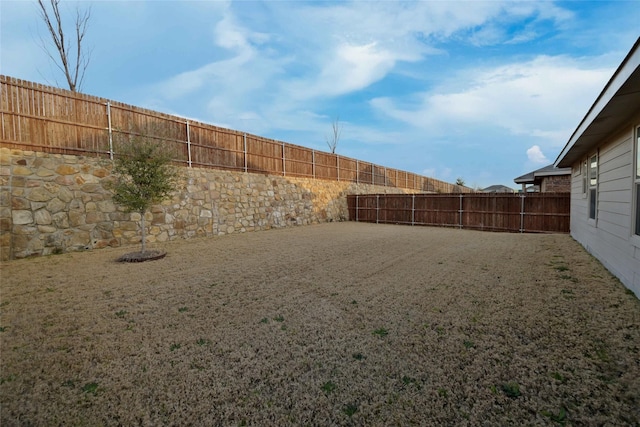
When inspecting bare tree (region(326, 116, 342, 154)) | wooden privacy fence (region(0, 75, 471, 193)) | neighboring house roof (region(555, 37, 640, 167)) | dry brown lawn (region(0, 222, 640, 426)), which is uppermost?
bare tree (region(326, 116, 342, 154))

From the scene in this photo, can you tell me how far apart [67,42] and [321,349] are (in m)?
14.9

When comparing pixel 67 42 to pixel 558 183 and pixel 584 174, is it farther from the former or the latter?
pixel 558 183

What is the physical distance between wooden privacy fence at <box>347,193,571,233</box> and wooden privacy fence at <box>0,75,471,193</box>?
515cm

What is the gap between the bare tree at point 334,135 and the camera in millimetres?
25969

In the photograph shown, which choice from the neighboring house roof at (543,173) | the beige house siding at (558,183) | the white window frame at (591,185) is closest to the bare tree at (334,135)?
the neighboring house roof at (543,173)

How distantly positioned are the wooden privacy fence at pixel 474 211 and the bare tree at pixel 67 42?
13943 mm

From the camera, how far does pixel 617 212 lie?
427 cm

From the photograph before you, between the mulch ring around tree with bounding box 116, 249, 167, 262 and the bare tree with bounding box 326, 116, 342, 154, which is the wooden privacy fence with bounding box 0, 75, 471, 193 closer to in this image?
the mulch ring around tree with bounding box 116, 249, 167, 262

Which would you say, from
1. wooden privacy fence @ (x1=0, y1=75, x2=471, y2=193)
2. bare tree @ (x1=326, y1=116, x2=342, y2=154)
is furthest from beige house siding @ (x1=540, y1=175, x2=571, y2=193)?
bare tree @ (x1=326, y1=116, x2=342, y2=154)

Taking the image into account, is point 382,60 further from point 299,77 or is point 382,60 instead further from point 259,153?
point 259,153

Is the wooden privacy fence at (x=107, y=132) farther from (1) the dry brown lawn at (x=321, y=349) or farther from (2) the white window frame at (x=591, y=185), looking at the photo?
(2) the white window frame at (x=591, y=185)

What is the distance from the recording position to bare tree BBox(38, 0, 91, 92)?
1023 centimetres

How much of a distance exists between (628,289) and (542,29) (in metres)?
6.79

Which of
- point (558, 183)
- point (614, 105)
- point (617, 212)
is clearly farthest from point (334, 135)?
point (614, 105)
